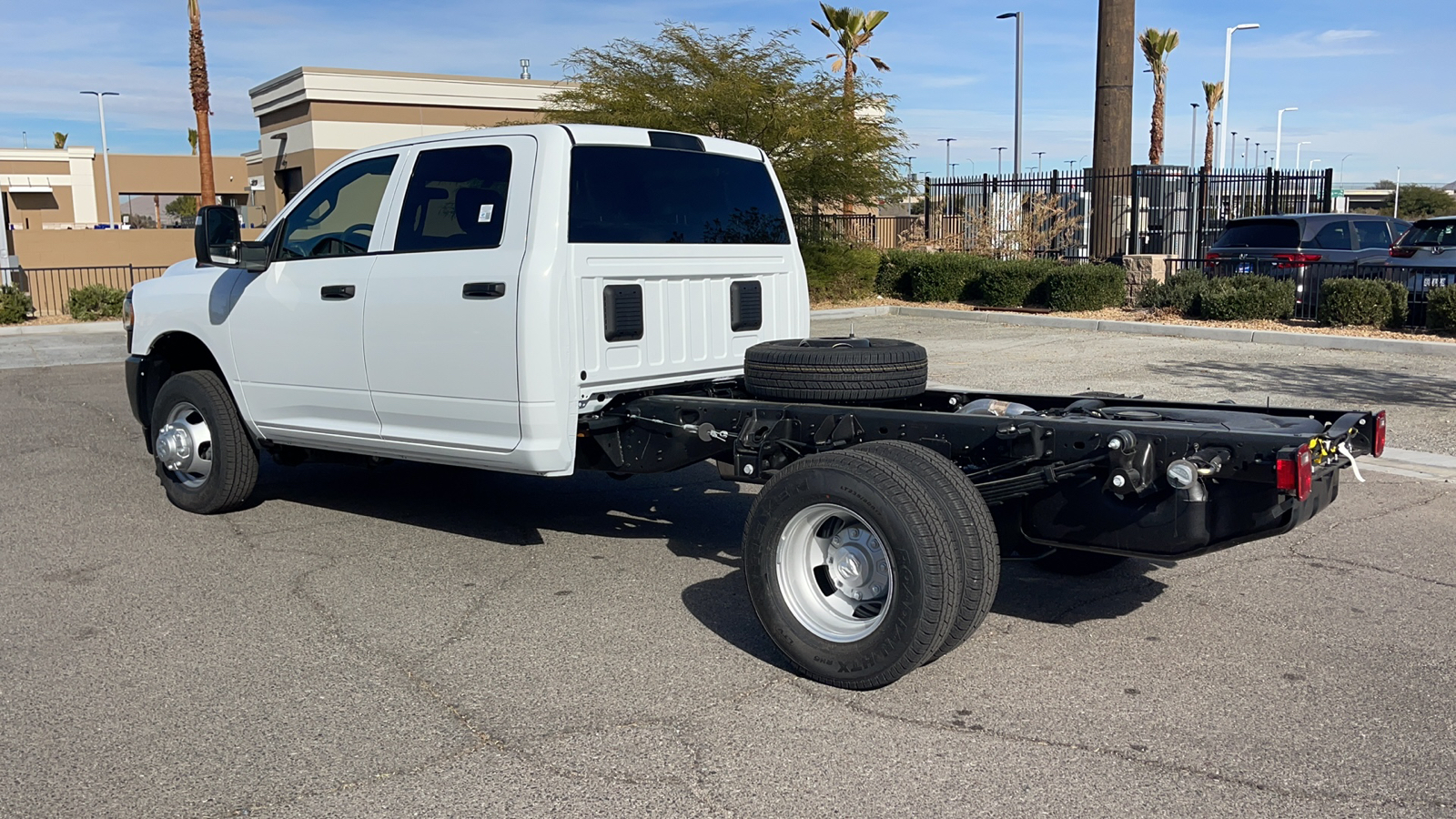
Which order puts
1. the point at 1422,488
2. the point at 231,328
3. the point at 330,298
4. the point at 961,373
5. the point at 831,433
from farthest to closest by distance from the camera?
the point at 961,373 < the point at 1422,488 < the point at 231,328 < the point at 330,298 < the point at 831,433

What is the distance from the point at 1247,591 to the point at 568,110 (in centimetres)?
1948

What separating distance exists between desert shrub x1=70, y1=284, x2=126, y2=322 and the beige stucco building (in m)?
11.0

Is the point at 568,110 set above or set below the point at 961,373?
above

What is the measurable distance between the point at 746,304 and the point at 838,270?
54.4ft

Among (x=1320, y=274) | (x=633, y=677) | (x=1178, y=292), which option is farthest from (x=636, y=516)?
(x=1320, y=274)

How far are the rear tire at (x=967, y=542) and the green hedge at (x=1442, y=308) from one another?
499 inches

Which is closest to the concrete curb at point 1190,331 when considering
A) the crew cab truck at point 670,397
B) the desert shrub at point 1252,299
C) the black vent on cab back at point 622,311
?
the desert shrub at point 1252,299

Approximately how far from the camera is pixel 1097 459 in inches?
170

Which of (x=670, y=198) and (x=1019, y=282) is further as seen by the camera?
(x=1019, y=282)

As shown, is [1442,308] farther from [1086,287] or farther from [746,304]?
[746,304]

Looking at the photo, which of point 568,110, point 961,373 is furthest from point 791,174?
point 961,373

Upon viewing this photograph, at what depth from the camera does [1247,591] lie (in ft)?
18.5

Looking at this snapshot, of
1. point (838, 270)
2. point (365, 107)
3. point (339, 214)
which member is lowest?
point (838, 270)

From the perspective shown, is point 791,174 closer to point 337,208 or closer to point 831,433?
point 337,208
